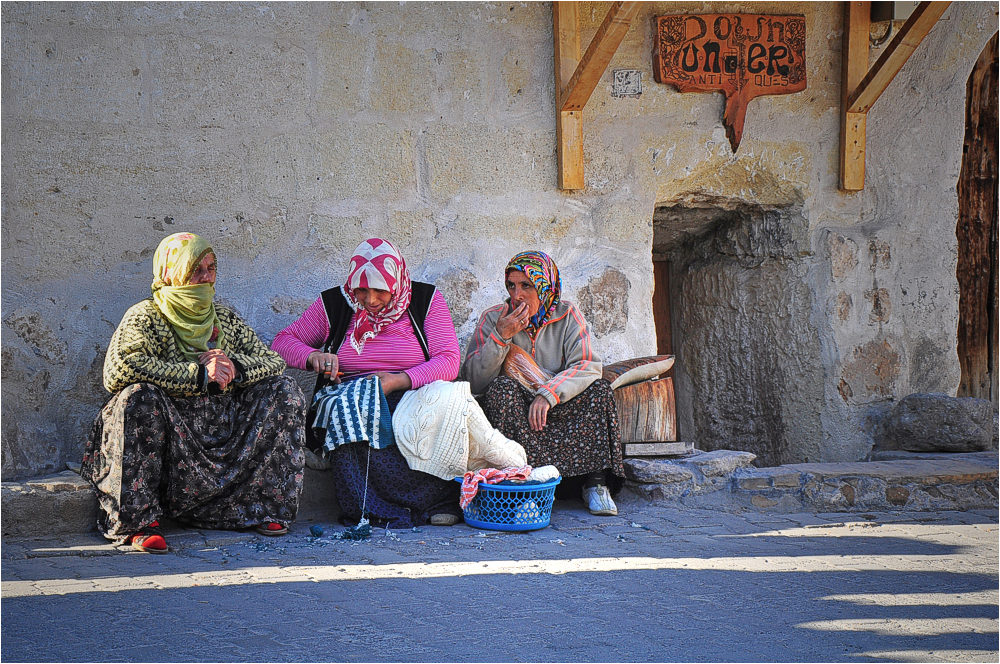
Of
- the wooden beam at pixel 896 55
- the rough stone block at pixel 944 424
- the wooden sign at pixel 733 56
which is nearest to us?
the wooden beam at pixel 896 55

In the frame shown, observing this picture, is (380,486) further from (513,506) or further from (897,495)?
(897,495)

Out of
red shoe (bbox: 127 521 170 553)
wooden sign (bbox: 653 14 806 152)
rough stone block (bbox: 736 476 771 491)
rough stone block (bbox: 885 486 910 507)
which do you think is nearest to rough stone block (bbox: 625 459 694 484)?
rough stone block (bbox: 736 476 771 491)

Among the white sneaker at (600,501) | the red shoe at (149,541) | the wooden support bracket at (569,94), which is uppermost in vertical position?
the wooden support bracket at (569,94)

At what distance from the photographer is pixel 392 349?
4262 millimetres

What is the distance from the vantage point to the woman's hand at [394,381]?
4055 millimetres

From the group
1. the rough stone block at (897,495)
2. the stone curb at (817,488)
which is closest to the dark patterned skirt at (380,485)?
the stone curb at (817,488)

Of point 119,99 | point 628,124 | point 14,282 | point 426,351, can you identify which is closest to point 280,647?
point 426,351

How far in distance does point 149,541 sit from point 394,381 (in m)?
1.23

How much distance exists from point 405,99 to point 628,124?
126cm

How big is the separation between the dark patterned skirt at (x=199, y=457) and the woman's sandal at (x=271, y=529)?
0.02 metres

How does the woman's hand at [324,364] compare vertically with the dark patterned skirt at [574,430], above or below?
above

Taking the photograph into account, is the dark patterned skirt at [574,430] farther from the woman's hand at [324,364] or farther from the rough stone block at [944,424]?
the rough stone block at [944,424]

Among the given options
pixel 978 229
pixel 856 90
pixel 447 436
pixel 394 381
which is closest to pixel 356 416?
pixel 394 381

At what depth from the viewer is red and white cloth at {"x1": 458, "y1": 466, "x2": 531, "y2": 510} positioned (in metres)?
3.79
